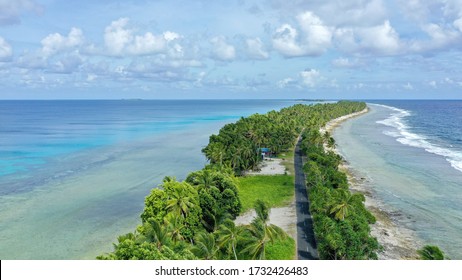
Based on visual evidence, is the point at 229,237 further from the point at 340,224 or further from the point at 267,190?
the point at 267,190

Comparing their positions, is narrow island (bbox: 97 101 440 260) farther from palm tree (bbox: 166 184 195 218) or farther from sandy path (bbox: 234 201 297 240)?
sandy path (bbox: 234 201 297 240)

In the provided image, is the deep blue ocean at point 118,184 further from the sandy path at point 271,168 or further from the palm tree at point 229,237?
the palm tree at point 229,237

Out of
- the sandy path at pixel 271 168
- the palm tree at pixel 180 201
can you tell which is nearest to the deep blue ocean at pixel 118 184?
the palm tree at pixel 180 201

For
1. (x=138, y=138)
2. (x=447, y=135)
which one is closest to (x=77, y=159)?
(x=138, y=138)

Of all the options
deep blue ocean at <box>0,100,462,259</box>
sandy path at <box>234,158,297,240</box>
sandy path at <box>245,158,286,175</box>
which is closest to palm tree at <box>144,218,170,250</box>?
deep blue ocean at <box>0,100,462,259</box>
